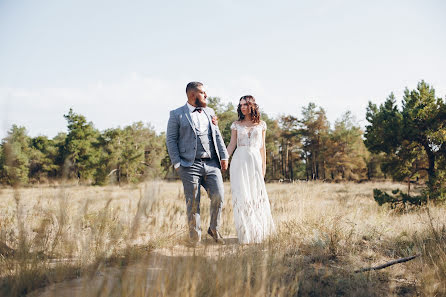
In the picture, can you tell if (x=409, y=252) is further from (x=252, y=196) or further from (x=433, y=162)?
(x=433, y=162)

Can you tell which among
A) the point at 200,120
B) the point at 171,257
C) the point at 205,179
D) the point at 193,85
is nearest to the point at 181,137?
the point at 200,120

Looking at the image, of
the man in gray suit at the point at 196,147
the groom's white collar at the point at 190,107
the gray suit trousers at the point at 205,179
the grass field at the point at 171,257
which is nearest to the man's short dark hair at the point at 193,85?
the man in gray suit at the point at 196,147

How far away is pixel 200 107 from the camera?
4.34 meters

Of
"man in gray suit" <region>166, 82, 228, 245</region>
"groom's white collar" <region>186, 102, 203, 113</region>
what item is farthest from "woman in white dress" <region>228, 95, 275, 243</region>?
"groom's white collar" <region>186, 102, 203, 113</region>

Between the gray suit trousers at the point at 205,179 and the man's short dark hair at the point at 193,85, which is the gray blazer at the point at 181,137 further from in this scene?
the man's short dark hair at the point at 193,85

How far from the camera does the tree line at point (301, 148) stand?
157 centimetres

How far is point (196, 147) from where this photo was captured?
4.14 metres

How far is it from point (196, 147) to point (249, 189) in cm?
121

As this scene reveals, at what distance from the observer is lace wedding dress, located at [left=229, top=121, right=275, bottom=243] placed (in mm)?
4488

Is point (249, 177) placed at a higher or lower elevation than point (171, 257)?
higher

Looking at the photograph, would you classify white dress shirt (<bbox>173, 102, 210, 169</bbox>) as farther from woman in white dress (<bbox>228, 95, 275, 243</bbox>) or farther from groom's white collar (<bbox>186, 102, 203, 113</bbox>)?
woman in white dress (<bbox>228, 95, 275, 243</bbox>)

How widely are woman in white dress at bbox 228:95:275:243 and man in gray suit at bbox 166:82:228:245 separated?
383 millimetres

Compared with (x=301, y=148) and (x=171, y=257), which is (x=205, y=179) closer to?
(x=171, y=257)

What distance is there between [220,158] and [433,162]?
9.98m
